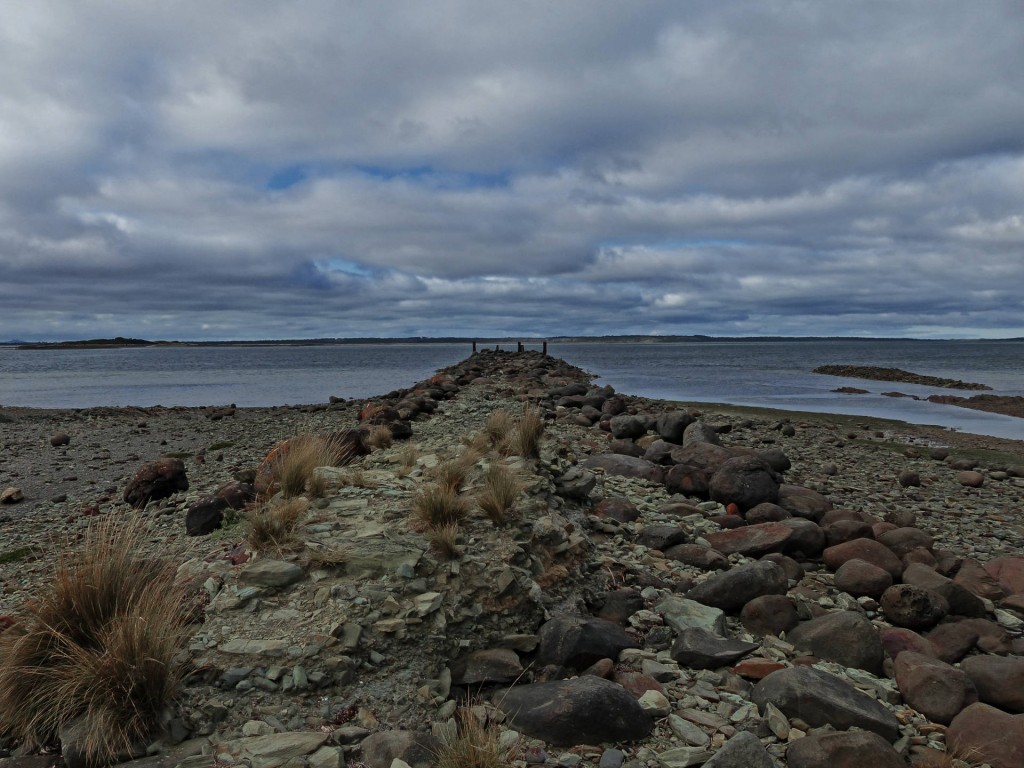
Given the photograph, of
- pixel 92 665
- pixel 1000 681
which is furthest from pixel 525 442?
pixel 92 665

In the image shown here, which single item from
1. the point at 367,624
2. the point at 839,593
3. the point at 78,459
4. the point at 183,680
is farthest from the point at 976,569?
the point at 78,459

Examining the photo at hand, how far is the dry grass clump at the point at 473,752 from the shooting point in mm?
3691

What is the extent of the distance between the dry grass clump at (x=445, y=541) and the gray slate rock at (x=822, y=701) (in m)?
2.60

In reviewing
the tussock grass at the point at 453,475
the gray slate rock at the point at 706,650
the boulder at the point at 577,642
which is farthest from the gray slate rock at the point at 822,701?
the tussock grass at the point at 453,475

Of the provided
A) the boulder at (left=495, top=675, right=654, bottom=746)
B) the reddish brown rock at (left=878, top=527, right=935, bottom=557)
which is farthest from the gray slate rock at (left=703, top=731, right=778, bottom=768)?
the reddish brown rock at (left=878, top=527, right=935, bottom=557)

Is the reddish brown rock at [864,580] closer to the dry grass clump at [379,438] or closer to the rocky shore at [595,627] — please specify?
the rocky shore at [595,627]

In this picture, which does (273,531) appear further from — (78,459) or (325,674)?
(78,459)

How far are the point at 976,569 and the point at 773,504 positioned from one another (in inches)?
96.1

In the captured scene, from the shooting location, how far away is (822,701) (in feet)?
14.7

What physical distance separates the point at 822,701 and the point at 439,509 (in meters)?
3.45

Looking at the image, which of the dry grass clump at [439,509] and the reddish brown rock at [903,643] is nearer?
the reddish brown rock at [903,643]

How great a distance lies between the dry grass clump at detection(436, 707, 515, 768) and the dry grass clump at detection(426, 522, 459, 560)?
190 cm

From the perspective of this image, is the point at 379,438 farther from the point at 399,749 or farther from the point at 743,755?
the point at 743,755

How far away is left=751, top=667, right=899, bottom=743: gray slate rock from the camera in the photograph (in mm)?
4457
